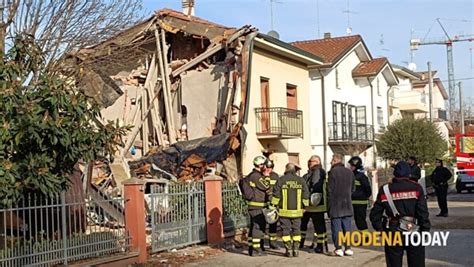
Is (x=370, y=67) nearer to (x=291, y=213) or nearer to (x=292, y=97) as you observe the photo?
(x=292, y=97)

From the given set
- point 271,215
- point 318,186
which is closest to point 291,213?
point 271,215

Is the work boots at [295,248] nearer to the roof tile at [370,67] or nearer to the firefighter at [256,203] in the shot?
the firefighter at [256,203]

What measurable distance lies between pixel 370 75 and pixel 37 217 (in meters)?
30.5

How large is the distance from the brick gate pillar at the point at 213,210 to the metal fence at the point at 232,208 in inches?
21.1

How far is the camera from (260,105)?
25.3 m

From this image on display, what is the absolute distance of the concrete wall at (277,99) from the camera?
2453cm

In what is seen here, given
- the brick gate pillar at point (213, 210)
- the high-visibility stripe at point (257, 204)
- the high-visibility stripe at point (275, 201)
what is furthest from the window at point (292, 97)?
the high-visibility stripe at point (275, 201)

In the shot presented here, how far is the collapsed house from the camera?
21.5m

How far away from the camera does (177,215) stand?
14.0 metres

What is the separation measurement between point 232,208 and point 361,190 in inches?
147

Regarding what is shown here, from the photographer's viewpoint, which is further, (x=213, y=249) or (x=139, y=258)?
(x=213, y=249)

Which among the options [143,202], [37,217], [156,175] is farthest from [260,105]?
[37,217]

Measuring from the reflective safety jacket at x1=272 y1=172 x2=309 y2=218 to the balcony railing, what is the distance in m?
22.1

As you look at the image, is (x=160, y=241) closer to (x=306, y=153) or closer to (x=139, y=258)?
(x=139, y=258)
